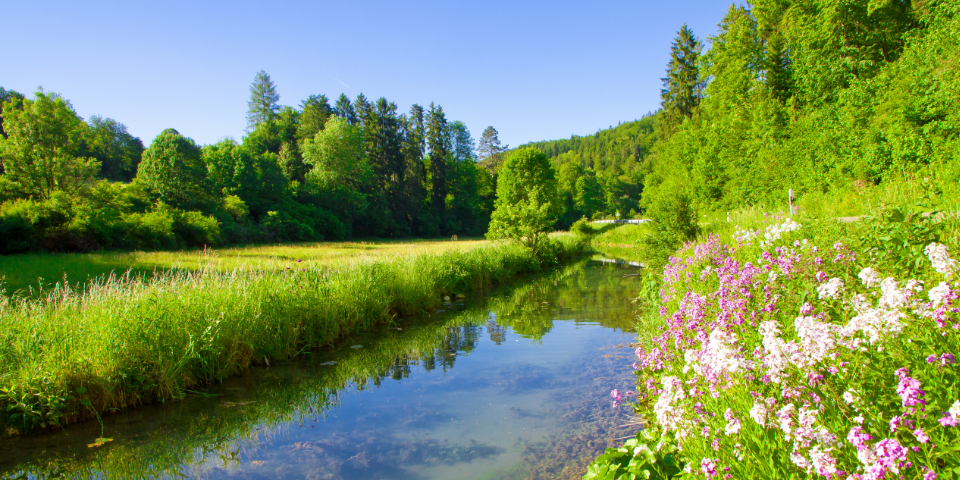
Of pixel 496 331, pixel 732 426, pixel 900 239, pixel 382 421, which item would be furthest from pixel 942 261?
pixel 496 331

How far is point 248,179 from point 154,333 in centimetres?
3832

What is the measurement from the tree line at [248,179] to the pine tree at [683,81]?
26.9m

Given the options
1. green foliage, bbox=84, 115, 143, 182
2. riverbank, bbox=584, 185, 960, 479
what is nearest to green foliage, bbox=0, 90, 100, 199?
green foliage, bbox=84, 115, 143, 182

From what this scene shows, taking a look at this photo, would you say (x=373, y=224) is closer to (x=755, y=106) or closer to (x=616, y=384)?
(x=755, y=106)

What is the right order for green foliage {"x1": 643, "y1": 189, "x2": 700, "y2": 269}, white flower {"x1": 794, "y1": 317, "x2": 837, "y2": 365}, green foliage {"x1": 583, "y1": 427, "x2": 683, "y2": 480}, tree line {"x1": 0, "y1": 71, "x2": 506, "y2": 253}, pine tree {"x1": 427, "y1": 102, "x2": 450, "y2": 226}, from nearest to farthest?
white flower {"x1": 794, "y1": 317, "x2": 837, "y2": 365}, green foliage {"x1": 583, "y1": 427, "x2": 683, "y2": 480}, green foliage {"x1": 643, "y1": 189, "x2": 700, "y2": 269}, tree line {"x1": 0, "y1": 71, "x2": 506, "y2": 253}, pine tree {"x1": 427, "y1": 102, "x2": 450, "y2": 226}

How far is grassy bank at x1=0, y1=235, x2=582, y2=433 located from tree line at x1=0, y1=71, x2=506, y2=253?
658 inches

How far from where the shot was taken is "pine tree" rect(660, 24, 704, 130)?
46.5 metres

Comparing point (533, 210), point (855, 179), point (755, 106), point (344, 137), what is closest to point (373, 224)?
point (344, 137)

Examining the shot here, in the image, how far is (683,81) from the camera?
154 ft

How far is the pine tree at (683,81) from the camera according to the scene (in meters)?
46.5

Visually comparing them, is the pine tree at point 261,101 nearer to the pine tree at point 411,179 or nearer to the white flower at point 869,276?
the pine tree at point 411,179

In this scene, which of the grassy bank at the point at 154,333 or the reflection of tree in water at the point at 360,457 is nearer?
the reflection of tree in water at the point at 360,457

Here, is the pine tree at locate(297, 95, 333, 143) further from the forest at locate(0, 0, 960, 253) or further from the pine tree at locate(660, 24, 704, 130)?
the pine tree at locate(660, 24, 704, 130)

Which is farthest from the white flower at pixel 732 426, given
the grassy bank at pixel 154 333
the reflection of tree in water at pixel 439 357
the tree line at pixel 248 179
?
the tree line at pixel 248 179
